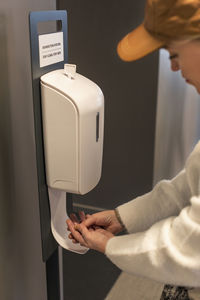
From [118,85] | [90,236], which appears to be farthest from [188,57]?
[118,85]

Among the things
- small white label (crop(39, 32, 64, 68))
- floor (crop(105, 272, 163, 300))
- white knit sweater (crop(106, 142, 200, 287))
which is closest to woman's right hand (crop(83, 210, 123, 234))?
white knit sweater (crop(106, 142, 200, 287))

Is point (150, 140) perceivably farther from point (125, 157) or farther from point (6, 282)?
point (6, 282)

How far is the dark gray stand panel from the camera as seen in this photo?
98 cm

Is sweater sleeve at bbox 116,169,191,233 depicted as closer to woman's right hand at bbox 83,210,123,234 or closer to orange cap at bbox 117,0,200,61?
woman's right hand at bbox 83,210,123,234

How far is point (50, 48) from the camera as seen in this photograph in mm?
1055

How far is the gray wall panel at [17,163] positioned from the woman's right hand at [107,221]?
21 centimetres

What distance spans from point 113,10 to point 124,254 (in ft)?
4.43

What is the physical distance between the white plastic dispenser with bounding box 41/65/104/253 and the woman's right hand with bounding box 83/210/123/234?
88mm

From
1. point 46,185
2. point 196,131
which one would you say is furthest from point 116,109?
point 46,185

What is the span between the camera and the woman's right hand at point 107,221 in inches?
45.4

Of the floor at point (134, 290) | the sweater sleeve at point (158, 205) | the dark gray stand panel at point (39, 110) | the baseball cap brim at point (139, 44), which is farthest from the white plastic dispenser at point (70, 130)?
the floor at point (134, 290)

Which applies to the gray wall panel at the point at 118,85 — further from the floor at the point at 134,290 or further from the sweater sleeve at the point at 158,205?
the sweater sleeve at the point at 158,205

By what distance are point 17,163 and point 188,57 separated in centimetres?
59

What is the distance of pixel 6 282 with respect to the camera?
1221 millimetres
